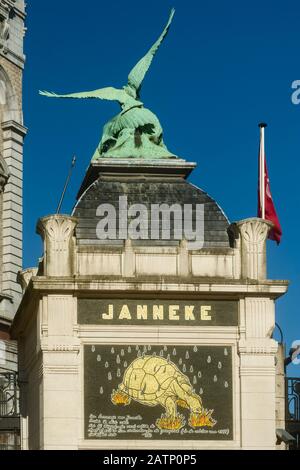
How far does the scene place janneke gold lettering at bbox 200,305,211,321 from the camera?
38781mm

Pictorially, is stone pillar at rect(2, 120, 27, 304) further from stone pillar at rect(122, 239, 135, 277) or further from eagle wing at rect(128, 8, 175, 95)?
stone pillar at rect(122, 239, 135, 277)

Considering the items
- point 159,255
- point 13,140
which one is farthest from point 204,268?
point 13,140

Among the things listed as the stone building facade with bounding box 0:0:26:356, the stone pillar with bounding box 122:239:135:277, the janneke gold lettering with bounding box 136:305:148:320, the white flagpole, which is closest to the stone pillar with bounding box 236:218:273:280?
the janneke gold lettering with bounding box 136:305:148:320

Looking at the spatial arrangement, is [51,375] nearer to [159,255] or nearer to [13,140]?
[159,255]

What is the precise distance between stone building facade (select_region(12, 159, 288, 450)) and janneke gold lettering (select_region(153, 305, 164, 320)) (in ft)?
0.09

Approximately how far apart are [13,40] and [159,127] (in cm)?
2568

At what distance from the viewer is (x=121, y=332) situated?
Answer: 38438 mm

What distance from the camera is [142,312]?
127 ft

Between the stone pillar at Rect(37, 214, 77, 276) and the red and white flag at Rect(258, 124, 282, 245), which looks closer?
the stone pillar at Rect(37, 214, 77, 276)

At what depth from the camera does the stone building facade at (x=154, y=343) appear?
1495 inches

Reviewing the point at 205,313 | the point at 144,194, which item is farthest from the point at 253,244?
the point at 144,194

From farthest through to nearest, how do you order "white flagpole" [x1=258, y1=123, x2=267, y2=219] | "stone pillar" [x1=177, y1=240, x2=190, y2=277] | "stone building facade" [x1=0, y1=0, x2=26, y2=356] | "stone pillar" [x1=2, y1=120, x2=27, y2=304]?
"stone building facade" [x1=0, y1=0, x2=26, y2=356] < "stone pillar" [x1=2, y1=120, x2=27, y2=304] < "white flagpole" [x1=258, y1=123, x2=267, y2=219] < "stone pillar" [x1=177, y1=240, x2=190, y2=277]

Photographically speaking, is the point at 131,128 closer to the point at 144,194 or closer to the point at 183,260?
the point at 144,194

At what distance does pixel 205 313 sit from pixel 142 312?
1673mm
